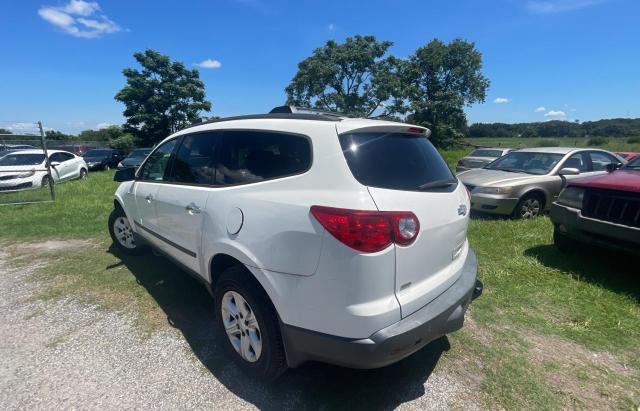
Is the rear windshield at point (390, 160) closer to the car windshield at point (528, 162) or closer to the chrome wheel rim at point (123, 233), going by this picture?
the chrome wheel rim at point (123, 233)

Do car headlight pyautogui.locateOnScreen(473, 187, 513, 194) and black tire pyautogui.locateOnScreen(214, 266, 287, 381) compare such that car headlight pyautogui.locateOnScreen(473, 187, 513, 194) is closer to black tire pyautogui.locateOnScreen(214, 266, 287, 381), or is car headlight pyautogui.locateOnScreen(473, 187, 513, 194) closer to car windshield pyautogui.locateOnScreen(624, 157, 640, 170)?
car windshield pyautogui.locateOnScreen(624, 157, 640, 170)

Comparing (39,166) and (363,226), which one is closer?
(363,226)

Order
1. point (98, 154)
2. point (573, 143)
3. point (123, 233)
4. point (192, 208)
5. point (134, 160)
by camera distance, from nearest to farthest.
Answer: point (192, 208)
point (123, 233)
point (134, 160)
point (98, 154)
point (573, 143)

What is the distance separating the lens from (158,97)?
28.4 meters

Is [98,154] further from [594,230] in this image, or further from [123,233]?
[594,230]

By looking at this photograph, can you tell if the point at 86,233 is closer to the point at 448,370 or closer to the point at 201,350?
the point at 201,350

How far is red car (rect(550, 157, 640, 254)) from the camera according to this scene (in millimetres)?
3477

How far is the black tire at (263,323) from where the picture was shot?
86.9 inches

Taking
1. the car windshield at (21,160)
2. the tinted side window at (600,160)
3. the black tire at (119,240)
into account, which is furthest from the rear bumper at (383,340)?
the car windshield at (21,160)

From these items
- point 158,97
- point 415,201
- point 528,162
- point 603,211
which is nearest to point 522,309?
point 603,211

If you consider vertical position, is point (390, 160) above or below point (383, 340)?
above

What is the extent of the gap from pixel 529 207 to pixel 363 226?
6.25 meters

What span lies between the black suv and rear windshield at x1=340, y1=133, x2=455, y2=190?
877 inches

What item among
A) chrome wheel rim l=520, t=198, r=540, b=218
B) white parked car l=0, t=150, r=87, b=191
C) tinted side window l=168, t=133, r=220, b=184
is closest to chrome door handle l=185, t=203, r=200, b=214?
tinted side window l=168, t=133, r=220, b=184
